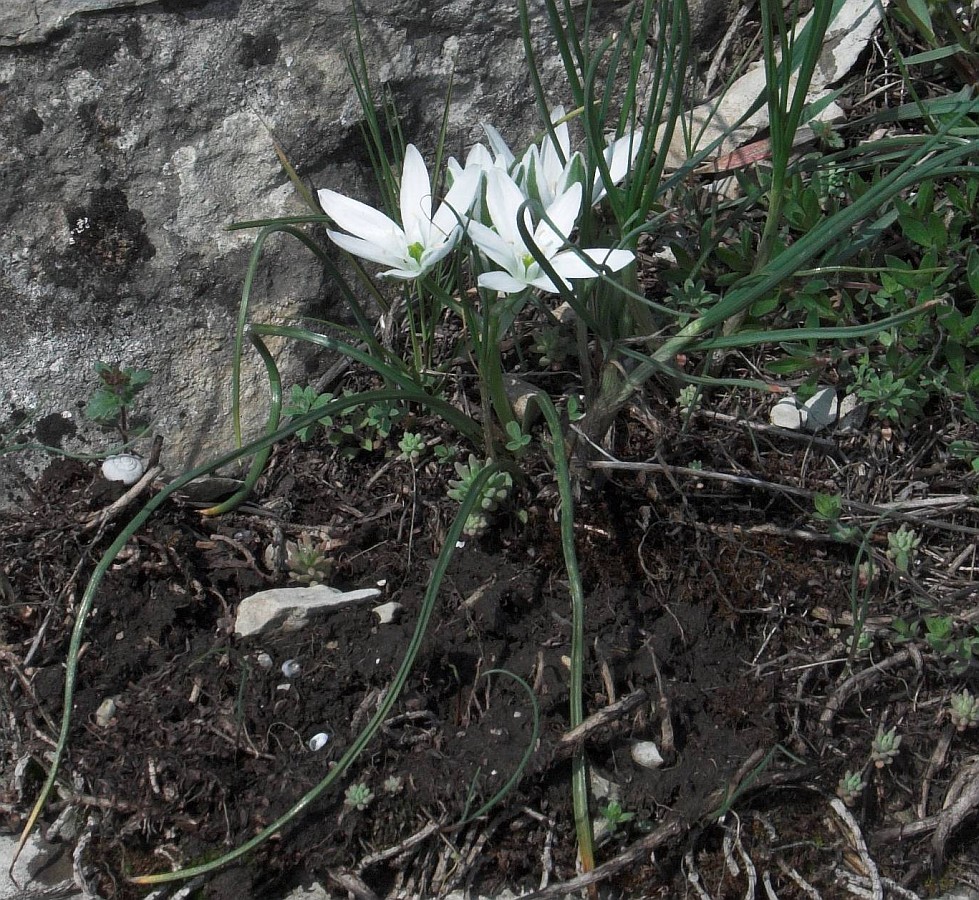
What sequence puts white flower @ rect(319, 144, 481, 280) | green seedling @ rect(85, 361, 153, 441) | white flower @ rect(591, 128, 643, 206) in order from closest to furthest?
white flower @ rect(319, 144, 481, 280)
white flower @ rect(591, 128, 643, 206)
green seedling @ rect(85, 361, 153, 441)

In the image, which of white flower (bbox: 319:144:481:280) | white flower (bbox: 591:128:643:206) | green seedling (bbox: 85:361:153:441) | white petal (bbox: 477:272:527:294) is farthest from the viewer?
green seedling (bbox: 85:361:153:441)

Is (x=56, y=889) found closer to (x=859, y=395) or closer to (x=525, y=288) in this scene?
(x=525, y=288)

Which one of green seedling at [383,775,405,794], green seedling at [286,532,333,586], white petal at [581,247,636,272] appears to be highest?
white petal at [581,247,636,272]

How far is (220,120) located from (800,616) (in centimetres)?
148

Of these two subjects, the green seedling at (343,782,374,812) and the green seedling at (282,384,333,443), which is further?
the green seedling at (282,384,333,443)

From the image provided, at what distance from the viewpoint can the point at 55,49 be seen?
1706 mm

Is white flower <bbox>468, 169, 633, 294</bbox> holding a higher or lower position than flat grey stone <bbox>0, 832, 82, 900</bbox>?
higher

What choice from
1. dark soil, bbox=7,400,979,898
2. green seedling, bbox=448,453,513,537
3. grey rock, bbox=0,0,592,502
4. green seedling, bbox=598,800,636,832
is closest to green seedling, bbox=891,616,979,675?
dark soil, bbox=7,400,979,898

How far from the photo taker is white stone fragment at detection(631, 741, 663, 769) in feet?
4.67

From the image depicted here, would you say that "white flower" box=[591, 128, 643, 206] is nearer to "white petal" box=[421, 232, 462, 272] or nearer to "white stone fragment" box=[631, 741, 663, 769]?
"white petal" box=[421, 232, 462, 272]

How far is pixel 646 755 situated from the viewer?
1430mm

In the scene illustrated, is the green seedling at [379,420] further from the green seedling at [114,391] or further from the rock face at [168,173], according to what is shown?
the green seedling at [114,391]

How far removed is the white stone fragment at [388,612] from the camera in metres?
1.56

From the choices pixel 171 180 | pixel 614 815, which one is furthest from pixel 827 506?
pixel 171 180
